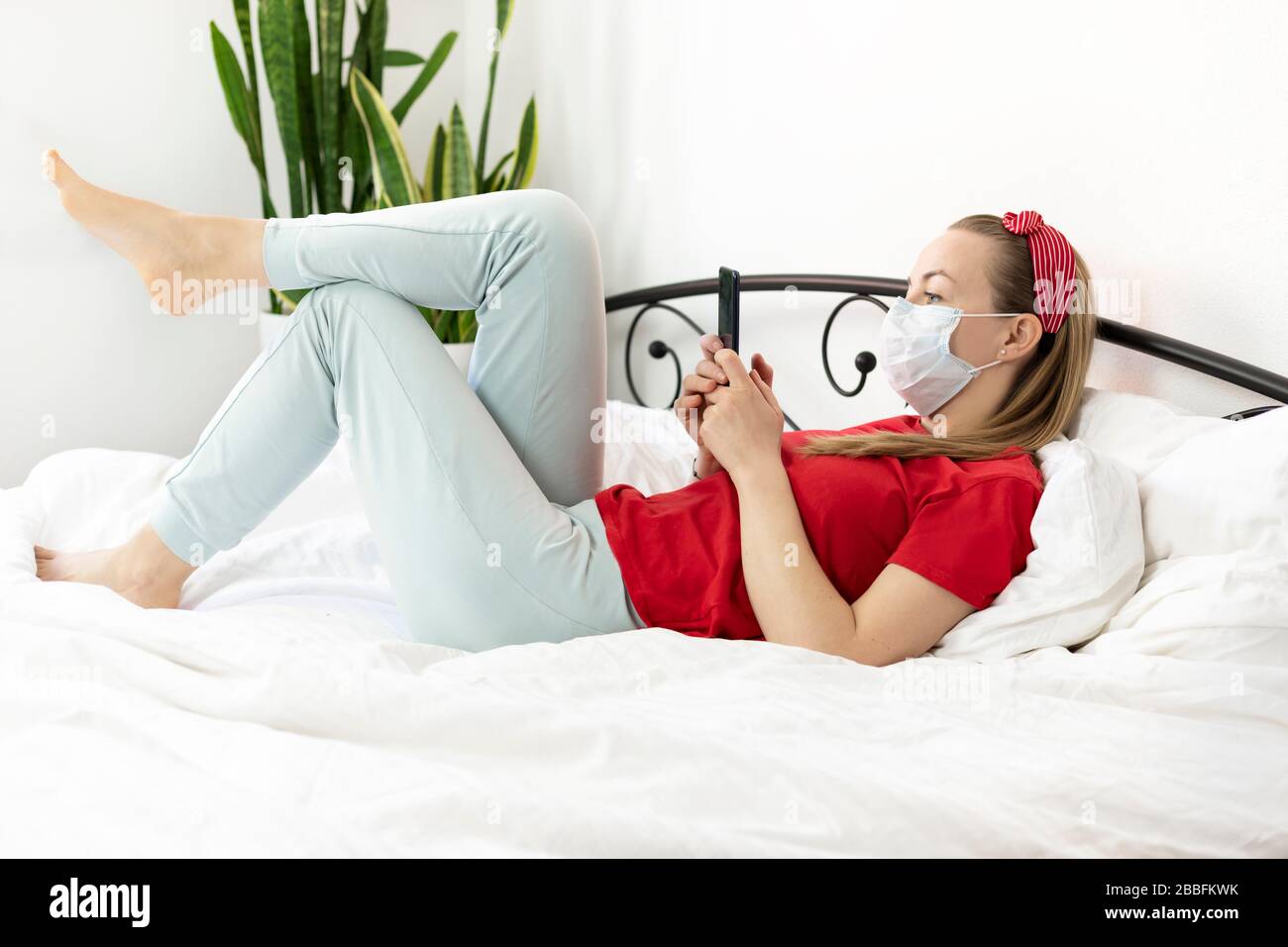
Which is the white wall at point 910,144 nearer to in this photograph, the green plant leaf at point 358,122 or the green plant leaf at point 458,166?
the green plant leaf at point 458,166

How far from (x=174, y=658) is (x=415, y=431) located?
35 cm

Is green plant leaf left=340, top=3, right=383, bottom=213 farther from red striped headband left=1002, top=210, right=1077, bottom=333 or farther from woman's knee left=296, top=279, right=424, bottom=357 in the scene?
red striped headband left=1002, top=210, right=1077, bottom=333

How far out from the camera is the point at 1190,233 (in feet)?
4.46

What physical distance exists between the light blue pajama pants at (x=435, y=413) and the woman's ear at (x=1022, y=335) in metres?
0.52

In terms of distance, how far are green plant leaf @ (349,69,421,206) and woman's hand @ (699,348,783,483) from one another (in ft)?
4.42

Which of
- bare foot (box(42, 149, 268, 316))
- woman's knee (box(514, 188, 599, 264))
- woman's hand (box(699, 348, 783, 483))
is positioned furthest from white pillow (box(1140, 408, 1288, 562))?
bare foot (box(42, 149, 268, 316))

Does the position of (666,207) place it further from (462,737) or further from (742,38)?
(462,737)

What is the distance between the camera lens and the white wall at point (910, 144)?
131 centimetres

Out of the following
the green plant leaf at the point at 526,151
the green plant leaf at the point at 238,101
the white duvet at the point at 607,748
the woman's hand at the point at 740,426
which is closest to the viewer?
the white duvet at the point at 607,748

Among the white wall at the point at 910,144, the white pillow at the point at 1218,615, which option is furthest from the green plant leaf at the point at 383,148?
the white pillow at the point at 1218,615

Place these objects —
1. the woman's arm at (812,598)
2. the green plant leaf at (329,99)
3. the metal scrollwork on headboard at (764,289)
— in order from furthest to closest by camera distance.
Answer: the green plant leaf at (329,99) < the metal scrollwork on headboard at (764,289) < the woman's arm at (812,598)

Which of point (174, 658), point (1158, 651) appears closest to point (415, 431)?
point (174, 658)

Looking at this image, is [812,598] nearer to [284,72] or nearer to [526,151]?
[526,151]

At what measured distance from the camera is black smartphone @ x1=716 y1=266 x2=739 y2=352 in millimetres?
1278
